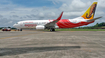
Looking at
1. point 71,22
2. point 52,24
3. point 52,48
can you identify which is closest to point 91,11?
point 71,22

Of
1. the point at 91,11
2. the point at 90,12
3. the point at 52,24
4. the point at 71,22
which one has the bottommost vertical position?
the point at 52,24

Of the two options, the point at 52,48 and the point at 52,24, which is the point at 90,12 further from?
the point at 52,48

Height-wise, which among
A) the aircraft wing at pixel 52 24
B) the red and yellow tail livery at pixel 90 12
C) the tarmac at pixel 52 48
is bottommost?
the tarmac at pixel 52 48

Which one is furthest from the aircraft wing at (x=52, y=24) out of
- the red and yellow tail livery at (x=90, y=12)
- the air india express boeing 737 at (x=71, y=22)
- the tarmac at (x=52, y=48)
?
the tarmac at (x=52, y=48)

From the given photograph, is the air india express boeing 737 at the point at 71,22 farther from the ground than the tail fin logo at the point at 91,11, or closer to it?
closer to it

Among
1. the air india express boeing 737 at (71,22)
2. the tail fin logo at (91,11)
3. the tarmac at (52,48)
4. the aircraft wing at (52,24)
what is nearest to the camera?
the tarmac at (52,48)

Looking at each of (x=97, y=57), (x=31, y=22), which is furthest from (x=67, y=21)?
(x=97, y=57)

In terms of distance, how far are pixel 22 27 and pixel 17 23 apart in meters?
2.43

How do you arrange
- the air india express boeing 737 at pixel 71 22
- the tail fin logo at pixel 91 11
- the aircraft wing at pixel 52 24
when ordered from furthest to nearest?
the tail fin logo at pixel 91 11
the air india express boeing 737 at pixel 71 22
the aircraft wing at pixel 52 24

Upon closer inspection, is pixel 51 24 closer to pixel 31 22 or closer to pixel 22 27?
pixel 31 22

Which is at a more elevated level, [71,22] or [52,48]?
[71,22]

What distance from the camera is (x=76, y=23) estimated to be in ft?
107

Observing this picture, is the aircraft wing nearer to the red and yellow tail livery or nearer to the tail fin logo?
the red and yellow tail livery

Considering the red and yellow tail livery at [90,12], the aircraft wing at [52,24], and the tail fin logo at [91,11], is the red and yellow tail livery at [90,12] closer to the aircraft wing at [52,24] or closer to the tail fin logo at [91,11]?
the tail fin logo at [91,11]
